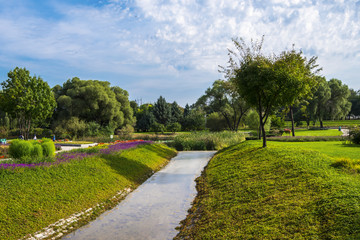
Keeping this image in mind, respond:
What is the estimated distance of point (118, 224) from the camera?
770 cm

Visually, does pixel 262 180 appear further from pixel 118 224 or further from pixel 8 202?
pixel 8 202

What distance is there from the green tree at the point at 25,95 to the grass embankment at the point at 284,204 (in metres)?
26.4

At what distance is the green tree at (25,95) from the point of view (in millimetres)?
28953

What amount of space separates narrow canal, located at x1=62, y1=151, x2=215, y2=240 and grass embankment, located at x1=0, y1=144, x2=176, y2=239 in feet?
2.42

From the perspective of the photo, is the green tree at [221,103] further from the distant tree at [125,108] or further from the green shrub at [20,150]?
the green shrub at [20,150]

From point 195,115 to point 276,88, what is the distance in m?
50.8

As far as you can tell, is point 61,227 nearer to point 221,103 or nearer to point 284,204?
point 284,204

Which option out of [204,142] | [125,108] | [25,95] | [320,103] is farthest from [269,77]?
[320,103]

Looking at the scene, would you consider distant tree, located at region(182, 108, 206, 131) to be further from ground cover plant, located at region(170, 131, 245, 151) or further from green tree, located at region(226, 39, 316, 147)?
green tree, located at region(226, 39, 316, 147)

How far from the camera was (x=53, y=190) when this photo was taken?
27.4 ft

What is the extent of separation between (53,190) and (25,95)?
2550 centimetres

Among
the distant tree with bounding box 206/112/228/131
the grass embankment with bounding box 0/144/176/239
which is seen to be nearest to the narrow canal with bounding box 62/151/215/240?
the grass embankment with bounding box 0/144/176/239

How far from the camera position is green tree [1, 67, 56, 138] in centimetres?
2895

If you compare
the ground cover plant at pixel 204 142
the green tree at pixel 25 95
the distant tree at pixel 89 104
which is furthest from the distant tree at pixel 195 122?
the green tree at pixel 25 95
